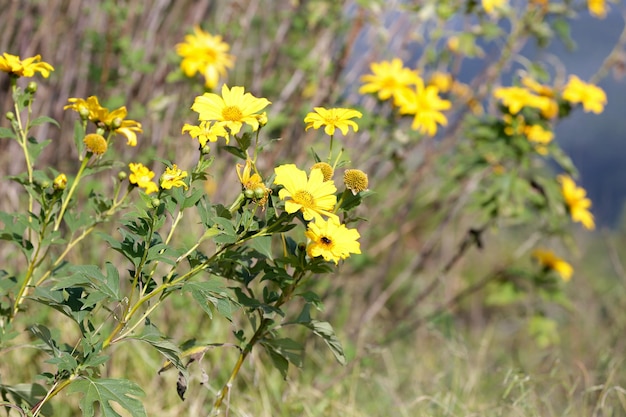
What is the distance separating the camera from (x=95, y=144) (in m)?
1.22

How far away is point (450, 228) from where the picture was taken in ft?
14.6

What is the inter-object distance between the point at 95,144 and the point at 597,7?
1.98 meters

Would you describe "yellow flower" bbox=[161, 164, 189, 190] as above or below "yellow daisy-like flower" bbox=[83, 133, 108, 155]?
above

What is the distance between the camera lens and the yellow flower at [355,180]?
1098 millimetres

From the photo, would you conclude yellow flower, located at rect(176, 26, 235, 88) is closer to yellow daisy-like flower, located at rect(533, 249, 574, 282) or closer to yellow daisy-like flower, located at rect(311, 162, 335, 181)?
yellow daisy-like flower, located at rect(311, 162, 335, 181)

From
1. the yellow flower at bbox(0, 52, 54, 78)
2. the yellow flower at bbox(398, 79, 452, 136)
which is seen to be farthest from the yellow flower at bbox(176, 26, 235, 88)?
the yellow flower at bbox(0, 52, 54, 78)

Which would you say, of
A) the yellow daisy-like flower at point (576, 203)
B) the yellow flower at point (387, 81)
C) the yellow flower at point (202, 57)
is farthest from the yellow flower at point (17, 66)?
the yellow daisy-like flower at point (576, 203)

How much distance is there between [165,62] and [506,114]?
123 centimetres

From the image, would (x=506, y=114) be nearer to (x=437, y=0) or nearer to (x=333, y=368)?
(x=437, y=0)

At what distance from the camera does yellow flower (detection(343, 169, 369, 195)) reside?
110 cm

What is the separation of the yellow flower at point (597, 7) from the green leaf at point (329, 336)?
1.83 metres

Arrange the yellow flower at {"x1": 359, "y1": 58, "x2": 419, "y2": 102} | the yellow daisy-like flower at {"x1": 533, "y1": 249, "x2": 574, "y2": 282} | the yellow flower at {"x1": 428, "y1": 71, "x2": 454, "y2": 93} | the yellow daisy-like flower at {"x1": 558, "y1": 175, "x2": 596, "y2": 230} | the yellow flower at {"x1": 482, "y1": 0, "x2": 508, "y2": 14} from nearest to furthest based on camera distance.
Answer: the yellow flower at {"x1": 359, "y1": 58, "x2": 419, "y2": 102}
the yellow flower at {"x1": 482, "y1": 0, "x2": 508, "y2": 14}
the yellow daisy-like flower at {"x1": 558, "y1": 175, "x2": 596, "y2": 230}
the yellow daisy-like flower at {"x1": 533, "y1": 249, "x2": 574, "y2": 282}
the yellow flower at {"x1": 428, "y1": 71, "x2": 454, "y2": 93}

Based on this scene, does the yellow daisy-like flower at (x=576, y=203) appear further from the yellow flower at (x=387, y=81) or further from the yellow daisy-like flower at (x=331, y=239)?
the yellow daisy-like flower at (x=331, y=239)

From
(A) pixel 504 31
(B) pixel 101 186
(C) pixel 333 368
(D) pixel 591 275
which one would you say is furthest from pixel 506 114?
(D) pixel 591 275
